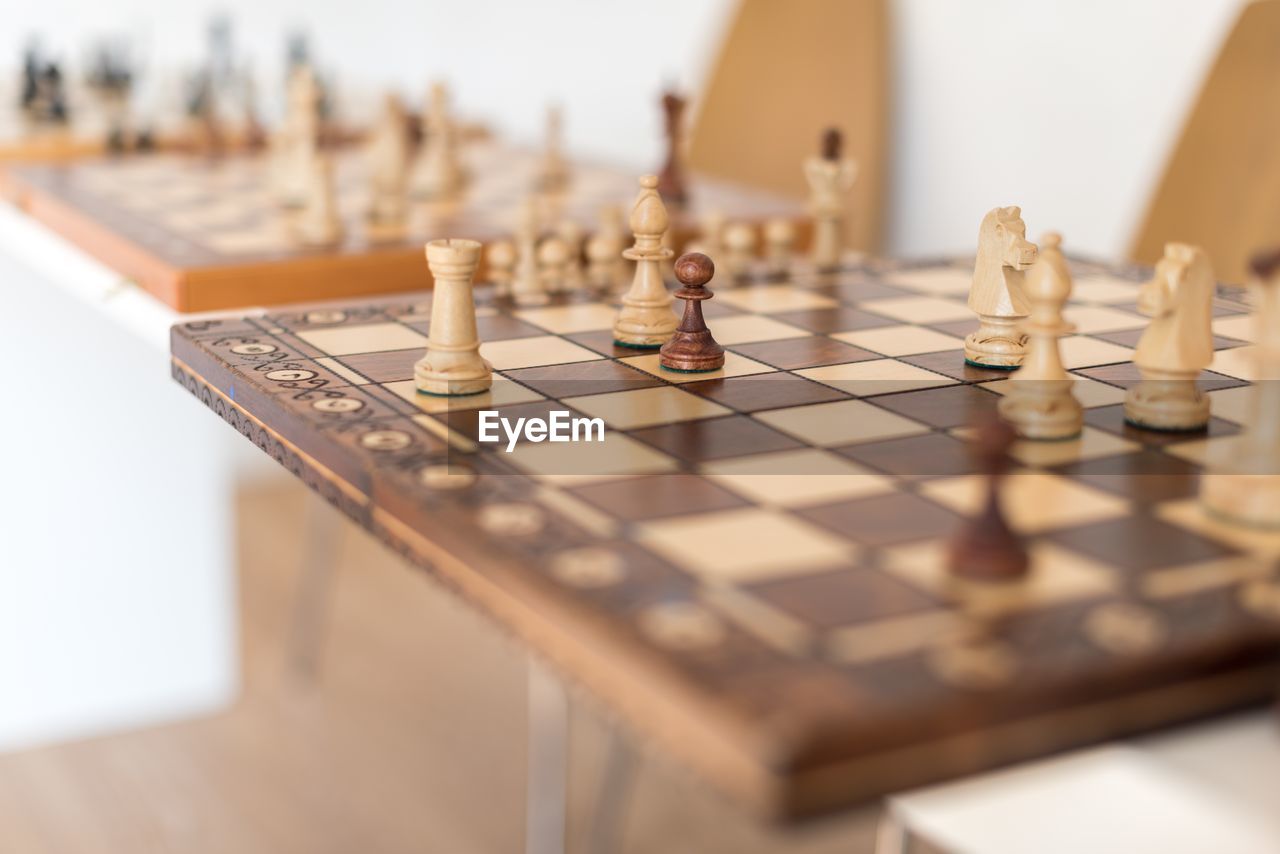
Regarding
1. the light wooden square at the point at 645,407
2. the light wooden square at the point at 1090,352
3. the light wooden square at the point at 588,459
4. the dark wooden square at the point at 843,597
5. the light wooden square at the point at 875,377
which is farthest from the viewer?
the light wooden square at the point at 1090,352

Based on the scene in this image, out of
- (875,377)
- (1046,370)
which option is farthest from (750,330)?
(1046,370)

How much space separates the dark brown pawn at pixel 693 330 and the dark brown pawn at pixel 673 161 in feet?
3.41

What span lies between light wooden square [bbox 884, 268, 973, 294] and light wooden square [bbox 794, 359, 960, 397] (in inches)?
15.5

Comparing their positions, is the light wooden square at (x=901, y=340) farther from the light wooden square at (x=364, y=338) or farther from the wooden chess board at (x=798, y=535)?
the light wooden square at (x=364, y=338)

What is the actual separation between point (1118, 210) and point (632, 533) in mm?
1767

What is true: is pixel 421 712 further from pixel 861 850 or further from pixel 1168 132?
pixel 1168 132

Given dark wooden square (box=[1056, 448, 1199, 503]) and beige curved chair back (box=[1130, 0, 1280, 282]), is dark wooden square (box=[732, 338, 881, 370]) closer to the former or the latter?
dark wooden square (box=[1056, 448, 1199, 503])

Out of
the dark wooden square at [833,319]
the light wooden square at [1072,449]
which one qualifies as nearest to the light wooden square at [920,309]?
the dark wooden square at [833,319]

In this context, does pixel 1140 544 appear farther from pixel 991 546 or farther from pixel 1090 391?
pixel 1090 391

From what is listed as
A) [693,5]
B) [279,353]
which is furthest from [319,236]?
[693,5]

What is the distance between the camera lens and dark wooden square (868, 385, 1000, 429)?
1.21 metres

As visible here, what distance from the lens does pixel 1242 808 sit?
0.88 metres

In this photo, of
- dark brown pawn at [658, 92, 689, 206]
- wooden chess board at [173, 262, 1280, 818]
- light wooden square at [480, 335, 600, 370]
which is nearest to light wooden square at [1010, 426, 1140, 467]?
wooden chess board at [173, 262, 1280, 818]

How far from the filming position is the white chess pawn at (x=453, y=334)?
124 cm
